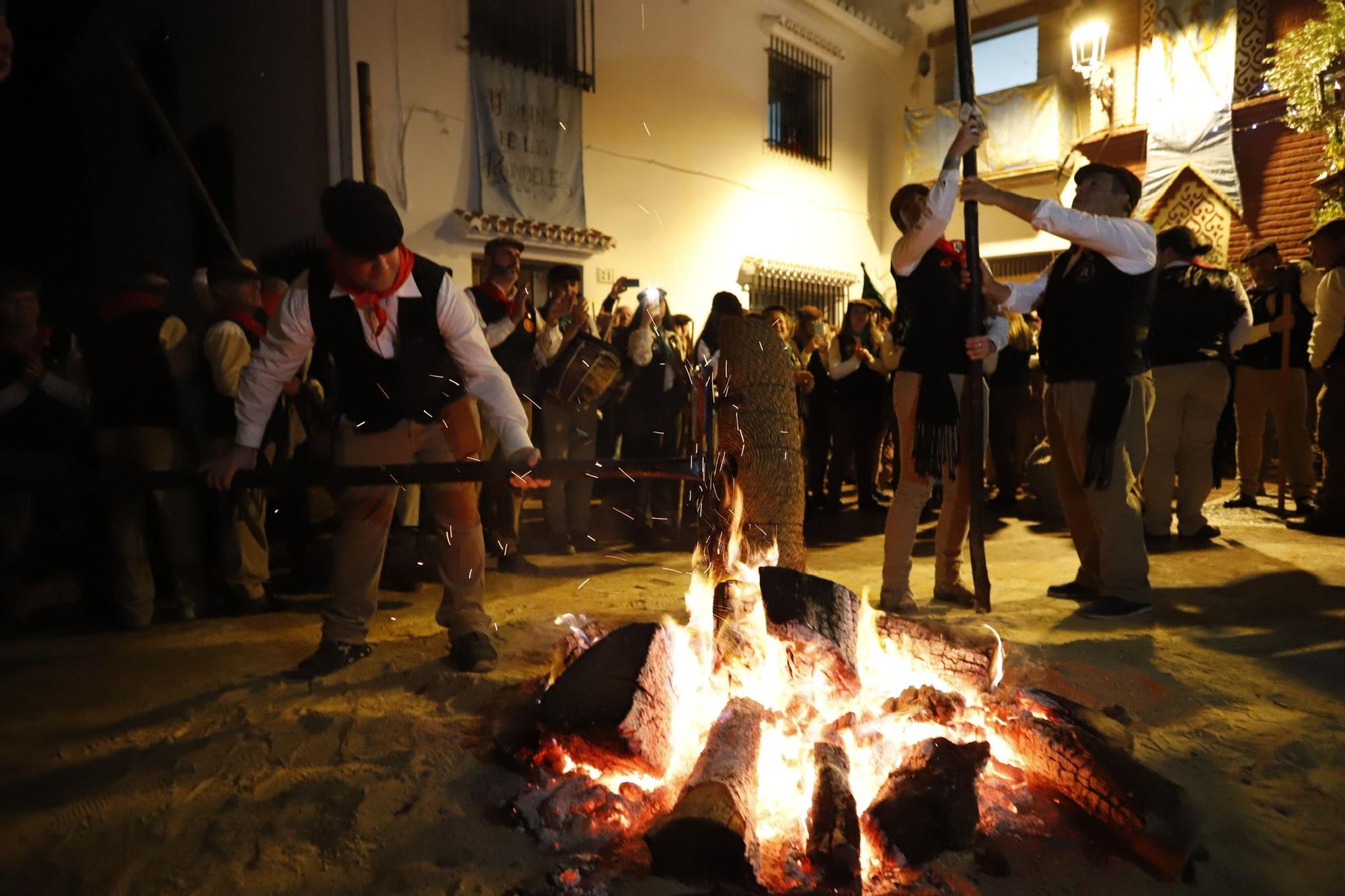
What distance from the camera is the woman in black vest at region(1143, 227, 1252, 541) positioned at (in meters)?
5.77

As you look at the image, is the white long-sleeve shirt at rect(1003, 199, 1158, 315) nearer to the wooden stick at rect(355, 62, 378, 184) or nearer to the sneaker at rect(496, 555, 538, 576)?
the sneaker at rect(496, 555, 538, 576)

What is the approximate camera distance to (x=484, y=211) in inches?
359

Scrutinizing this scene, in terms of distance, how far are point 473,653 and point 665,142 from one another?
943 centimetres

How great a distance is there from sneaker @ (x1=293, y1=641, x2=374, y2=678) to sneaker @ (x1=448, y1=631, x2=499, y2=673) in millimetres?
453

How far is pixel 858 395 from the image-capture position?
7.40m

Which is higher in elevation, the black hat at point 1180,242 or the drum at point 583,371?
the black hat at point 1180,242

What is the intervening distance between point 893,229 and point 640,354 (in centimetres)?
1165

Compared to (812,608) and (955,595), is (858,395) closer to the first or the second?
(955,595)

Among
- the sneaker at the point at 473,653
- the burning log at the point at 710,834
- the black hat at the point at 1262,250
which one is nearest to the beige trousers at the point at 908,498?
the sneaker at the point at 473,653

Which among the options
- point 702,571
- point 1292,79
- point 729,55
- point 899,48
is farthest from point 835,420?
point 899,48

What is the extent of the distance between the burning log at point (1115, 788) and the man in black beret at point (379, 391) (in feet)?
6.17

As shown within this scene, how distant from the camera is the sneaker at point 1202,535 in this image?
598 centimetres

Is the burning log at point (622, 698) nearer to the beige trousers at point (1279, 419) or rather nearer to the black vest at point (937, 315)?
the black vest at point (937, 315)

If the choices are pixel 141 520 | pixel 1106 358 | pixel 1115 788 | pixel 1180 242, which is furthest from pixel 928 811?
pixel 1180 242
